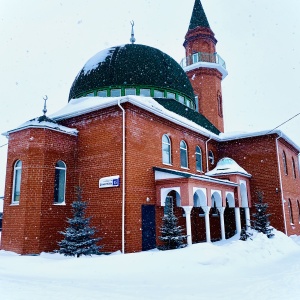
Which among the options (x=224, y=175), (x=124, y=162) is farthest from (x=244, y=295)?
(x=224, y=175)

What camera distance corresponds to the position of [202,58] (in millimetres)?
24156

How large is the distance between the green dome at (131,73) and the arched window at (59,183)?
5.14 metres

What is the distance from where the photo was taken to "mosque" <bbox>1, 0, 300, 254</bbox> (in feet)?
39.2

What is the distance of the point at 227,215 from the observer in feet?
59.3

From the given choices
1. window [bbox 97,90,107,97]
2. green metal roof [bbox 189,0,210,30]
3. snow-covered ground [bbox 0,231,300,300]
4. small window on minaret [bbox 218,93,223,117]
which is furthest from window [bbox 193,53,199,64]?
snow-covered ground [bbox 0,231,300,300]

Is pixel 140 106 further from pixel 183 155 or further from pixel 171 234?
pixel 171 234

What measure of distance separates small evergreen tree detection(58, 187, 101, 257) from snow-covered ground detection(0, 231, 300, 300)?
2.05ft

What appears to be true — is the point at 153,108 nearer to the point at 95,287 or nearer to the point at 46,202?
the point at 46,202

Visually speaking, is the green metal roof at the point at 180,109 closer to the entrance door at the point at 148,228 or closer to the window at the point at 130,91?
the window at the point at 130,91

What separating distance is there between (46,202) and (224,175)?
901 cm

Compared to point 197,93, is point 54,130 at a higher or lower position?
lower

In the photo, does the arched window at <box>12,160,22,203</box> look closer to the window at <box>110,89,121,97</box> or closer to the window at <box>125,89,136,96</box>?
the window at <box>110,89,121,97</box>

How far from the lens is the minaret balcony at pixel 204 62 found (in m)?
23.8

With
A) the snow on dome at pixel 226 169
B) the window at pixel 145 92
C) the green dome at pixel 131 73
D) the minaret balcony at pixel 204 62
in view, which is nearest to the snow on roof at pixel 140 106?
the window at pixel 145 92
